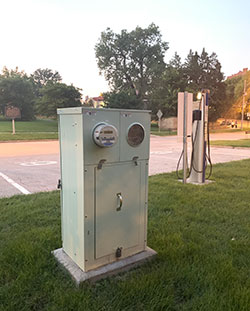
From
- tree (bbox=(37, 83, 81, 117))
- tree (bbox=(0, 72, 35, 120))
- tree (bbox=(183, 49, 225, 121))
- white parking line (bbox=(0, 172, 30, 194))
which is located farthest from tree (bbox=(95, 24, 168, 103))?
white parking line (bbox=(0, 172, 30, 194))

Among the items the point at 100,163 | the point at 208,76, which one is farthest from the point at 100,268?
the point at 208,76

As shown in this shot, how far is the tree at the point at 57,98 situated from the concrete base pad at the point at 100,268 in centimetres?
3374

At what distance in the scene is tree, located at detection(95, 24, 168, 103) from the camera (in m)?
43.7

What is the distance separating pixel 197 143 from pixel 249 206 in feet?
6.55

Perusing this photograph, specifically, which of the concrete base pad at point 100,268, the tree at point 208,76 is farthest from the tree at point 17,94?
the concrete base pad at point 100,268

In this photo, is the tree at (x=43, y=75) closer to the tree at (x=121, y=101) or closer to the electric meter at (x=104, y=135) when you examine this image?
the tree at (x=121, y=101)

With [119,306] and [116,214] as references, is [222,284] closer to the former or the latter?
[119,306]

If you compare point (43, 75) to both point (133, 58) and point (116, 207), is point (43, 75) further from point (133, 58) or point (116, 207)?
point (116, 207)

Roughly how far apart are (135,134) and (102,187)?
0.56 metres

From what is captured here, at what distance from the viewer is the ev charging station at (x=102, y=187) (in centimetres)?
205

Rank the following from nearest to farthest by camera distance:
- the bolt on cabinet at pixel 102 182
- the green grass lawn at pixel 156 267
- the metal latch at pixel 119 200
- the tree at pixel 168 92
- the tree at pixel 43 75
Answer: the green grass lawn at pixel 156 267 → the bolt on cabinet at pixel 102 182 → the metal latch at pixel 119 200 → the tree at pixel 168 92 → the tree at pixel 43 75

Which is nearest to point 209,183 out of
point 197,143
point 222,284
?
point 197,143

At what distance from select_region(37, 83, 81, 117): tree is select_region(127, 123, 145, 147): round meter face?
33.8 m

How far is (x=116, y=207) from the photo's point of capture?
7.49ft
